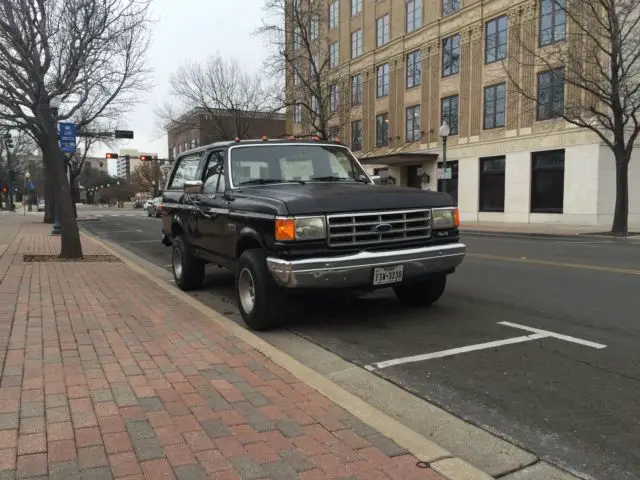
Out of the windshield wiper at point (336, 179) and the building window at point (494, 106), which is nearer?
the windshield wiper at point (336, 179)

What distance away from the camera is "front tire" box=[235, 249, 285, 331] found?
5.76 meters

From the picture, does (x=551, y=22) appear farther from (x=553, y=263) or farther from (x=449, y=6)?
(x=553, y=263)

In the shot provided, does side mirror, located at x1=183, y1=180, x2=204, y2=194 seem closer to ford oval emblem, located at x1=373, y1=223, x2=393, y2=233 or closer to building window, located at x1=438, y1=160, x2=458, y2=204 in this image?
ford oval emblem, located at x1=373, y1=223, x2=393, y2=233

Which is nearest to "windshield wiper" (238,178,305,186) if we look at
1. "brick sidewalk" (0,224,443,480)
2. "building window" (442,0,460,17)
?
"brick sidewalk" (0,224,443,480)

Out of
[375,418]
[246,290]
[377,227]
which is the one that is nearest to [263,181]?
[246,290]

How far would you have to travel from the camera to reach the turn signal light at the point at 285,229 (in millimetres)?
5363

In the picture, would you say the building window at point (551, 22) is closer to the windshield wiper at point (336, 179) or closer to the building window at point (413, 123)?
the building window at point (413, 123)

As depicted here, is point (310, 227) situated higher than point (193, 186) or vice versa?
point (193, 186)

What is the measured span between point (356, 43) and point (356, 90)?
137 inches

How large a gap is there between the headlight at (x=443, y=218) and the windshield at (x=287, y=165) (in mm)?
1292

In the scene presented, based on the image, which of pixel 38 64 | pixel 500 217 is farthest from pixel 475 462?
pixel 500 217

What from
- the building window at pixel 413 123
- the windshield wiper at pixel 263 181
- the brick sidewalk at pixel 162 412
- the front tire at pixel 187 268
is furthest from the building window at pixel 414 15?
the brick sidewalk at pixel 162 412

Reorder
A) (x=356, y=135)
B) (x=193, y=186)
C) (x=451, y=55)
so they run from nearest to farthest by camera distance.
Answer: (x=193, y=186)
(x=451, y=55)
(x=356, y=135)

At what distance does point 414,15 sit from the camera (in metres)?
35.7
